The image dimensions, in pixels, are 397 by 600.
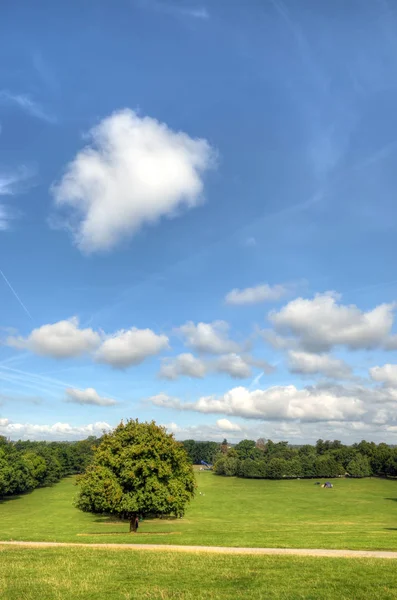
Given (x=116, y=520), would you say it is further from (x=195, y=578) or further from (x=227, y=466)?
(x=227, y=466)

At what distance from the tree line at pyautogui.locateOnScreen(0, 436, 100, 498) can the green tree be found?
37.9m

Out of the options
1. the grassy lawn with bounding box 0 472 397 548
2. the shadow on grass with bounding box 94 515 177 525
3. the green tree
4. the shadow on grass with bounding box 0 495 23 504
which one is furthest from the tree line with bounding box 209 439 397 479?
the green tree

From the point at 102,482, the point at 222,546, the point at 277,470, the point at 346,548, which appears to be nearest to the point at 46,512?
the point at 102,482

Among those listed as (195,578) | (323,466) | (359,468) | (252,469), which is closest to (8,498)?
(252,469)

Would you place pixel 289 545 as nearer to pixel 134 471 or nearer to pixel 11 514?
pixel 134 471

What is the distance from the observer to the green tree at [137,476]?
1471 inches

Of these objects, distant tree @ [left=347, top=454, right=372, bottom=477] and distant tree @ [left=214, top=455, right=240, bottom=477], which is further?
distant tree @ [left=214, top=455, right=240, bottom=477]

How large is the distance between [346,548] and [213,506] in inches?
3204

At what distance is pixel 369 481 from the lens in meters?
158

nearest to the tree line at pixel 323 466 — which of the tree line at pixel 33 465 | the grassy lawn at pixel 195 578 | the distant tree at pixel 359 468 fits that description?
the distant tree at pixel 359 468

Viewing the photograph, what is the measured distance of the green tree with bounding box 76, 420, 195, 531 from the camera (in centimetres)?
3738

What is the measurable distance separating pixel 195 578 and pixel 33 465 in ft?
447

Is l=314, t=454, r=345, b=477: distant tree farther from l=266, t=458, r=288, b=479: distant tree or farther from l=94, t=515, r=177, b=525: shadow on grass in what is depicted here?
l=94, t=515, r=177, b=525: shadow on grass

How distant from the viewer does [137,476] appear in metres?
38.2
